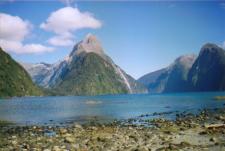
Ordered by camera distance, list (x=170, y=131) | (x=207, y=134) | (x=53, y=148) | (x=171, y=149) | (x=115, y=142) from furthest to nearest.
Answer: (x=170, y=131) < (x=207, y=134) < (x=115, y=142) < (x=53, y=148) < (x=171, y=149)

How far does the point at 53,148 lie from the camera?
33.8 metres

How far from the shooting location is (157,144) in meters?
34.6

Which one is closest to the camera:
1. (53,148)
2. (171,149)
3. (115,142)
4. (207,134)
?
(171,149)

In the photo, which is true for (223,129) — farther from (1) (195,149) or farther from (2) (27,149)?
(2) (27,149)

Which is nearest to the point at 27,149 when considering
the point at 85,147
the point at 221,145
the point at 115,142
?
the point at 85,147

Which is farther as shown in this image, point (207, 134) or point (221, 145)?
point (207, 134)

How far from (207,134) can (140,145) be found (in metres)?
10.1

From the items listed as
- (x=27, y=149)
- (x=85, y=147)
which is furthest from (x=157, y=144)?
(x=27, y=149)

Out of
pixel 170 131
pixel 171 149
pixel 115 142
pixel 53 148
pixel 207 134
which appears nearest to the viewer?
pixel 171 149

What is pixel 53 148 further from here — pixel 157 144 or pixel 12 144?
pixel 157 144

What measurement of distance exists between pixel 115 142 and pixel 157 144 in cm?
501

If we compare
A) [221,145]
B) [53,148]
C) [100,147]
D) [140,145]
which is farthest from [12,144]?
[221,145]

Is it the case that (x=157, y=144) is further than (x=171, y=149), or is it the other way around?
(x=157, y=144)

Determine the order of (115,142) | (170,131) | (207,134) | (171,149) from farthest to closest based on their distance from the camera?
(170,131), (207,134), (115,142), (171,149)
